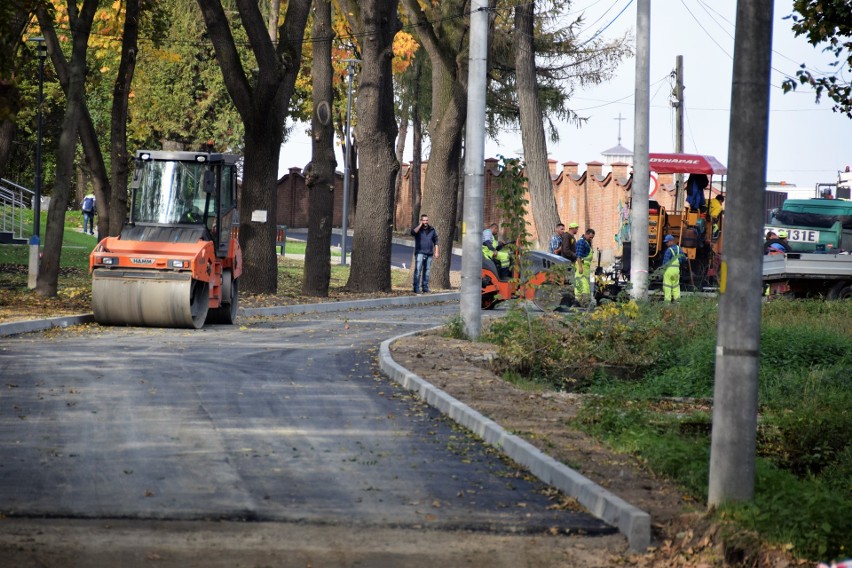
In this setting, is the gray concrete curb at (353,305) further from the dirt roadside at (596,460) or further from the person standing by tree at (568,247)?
the dirt roadside at (596,460)

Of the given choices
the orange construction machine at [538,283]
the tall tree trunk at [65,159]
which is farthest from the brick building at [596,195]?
the orange construction machine at [538,283]

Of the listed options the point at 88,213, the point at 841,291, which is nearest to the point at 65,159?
the point at 841,291

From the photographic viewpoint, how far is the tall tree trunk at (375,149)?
29.0m

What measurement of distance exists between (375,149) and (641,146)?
8.53 meters

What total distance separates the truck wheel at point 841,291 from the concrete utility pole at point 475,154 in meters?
10.7

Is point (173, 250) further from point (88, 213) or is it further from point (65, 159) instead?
point (88, 213)

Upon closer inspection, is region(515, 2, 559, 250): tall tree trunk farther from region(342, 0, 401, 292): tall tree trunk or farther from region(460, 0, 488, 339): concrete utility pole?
region(460, 0, 488, 339): concrete utility pole

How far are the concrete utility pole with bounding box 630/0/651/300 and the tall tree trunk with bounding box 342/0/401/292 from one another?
7.68 meters

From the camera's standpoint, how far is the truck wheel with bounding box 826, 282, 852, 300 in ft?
84.7

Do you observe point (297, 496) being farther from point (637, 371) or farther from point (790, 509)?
point (637, 371)

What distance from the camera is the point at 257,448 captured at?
9.69 m

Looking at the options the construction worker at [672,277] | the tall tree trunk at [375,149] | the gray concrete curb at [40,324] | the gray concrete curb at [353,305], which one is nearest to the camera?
the gray concrete curb at [40,324]

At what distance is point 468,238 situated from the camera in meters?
18.1

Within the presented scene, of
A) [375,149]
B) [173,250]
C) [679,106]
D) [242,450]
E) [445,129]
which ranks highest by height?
[679,106]
